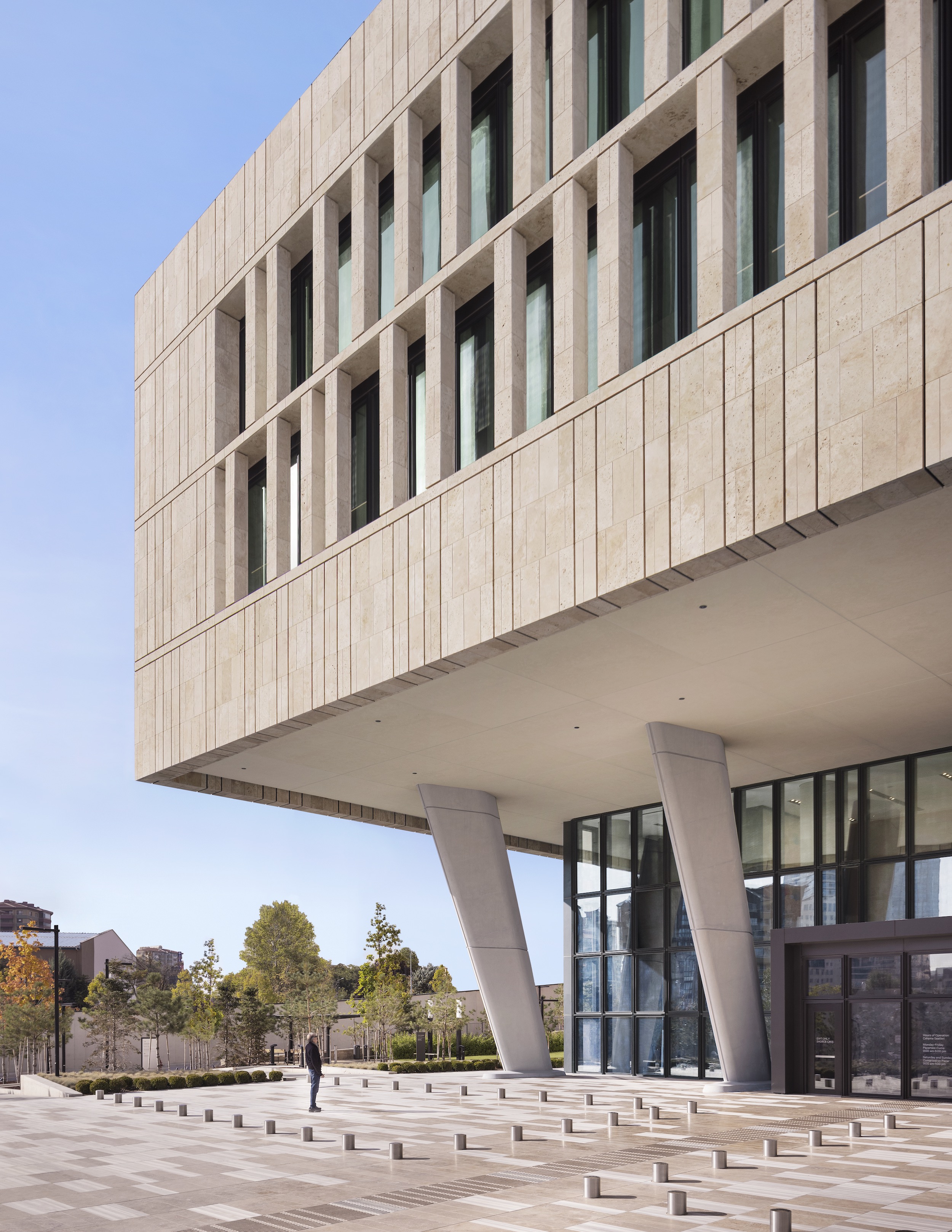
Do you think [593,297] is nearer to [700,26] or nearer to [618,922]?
[700,26]

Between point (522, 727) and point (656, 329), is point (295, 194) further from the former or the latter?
point (522, 727)

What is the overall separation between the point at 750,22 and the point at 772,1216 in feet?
50.3

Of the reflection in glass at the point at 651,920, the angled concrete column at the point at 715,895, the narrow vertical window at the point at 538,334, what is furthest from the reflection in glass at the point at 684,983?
the narrow vertical window at the point at 538,334

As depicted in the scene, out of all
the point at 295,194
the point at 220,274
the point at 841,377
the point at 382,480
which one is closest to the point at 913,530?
the point at 841,377

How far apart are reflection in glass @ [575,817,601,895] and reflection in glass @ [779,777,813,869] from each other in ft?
22.6

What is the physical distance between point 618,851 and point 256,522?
14.8 meters

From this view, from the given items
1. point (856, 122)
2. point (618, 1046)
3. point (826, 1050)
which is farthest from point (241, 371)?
point (618, 1046)

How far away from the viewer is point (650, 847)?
3344cm

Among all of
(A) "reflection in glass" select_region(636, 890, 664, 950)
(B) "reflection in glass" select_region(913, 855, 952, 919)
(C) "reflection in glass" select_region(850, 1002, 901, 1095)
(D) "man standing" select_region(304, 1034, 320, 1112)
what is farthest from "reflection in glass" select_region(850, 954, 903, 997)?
(D) "man standing" select_region(304, 1034, 320, 1112)

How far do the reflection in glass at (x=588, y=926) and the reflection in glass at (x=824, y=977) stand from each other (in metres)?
10.0

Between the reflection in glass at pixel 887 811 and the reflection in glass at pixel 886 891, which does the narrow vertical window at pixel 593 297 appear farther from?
the reflection in glass at pixel 886 891

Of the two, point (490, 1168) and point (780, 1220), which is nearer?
point (780, 1220)

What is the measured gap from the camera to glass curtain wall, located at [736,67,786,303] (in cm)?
1727

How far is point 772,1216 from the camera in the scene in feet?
30.3
